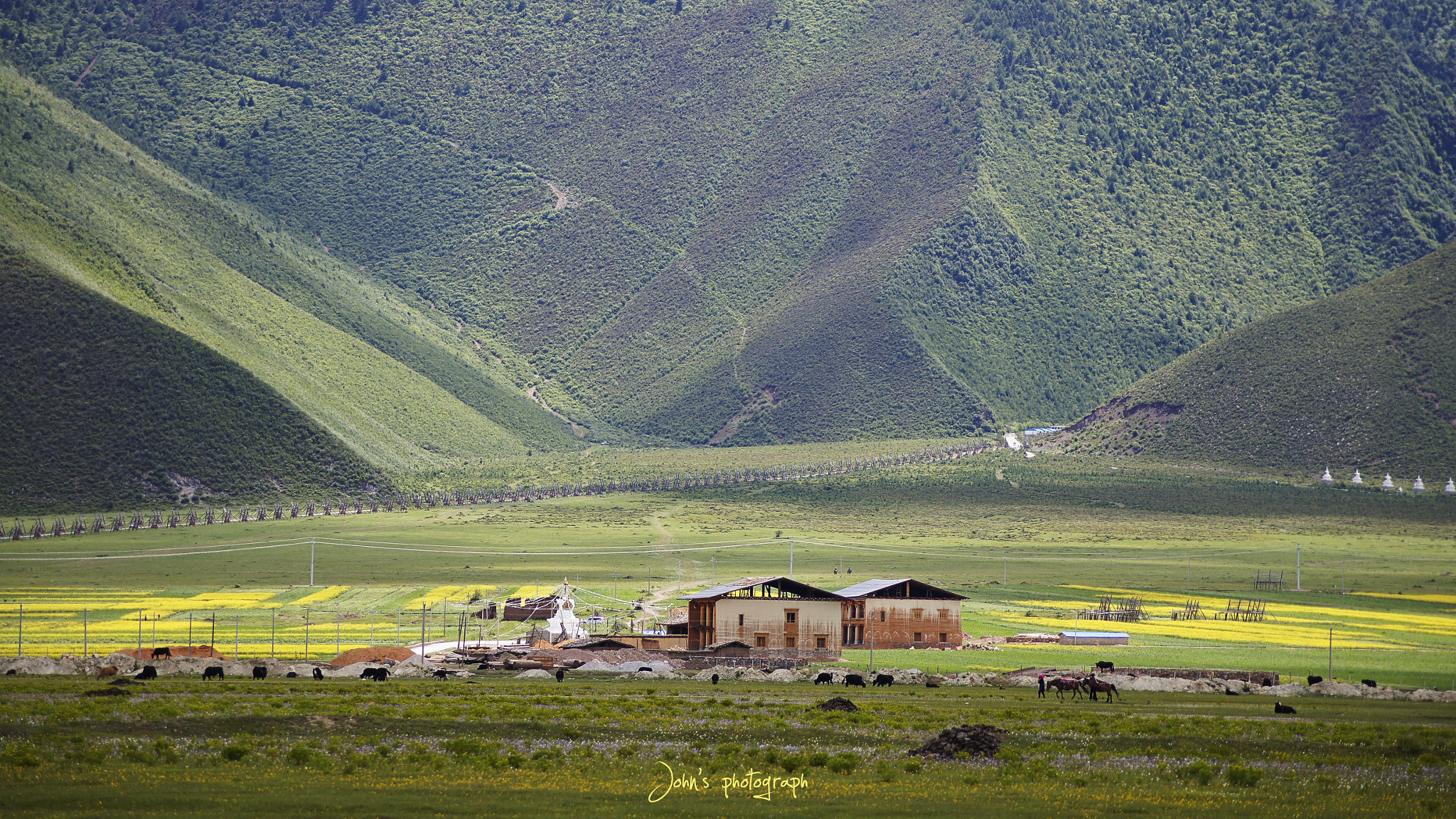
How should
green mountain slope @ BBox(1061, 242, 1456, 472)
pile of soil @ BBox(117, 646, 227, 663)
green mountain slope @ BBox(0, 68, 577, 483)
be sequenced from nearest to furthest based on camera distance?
pile of soil @ BBox(117, 646, 227, 663) < green mountain slope @ BBox(0, 68, 577, 483) < green mountain slope @ BBox(1061, 242, 1456, 472)

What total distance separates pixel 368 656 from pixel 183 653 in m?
6.59

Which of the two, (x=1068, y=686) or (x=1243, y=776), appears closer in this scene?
(x=1243, y=776)

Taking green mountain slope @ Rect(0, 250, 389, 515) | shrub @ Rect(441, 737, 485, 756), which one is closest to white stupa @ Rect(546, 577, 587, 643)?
shrub @ Rect(441, 737, 485, 756)

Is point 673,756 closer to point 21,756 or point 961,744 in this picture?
point 961,744

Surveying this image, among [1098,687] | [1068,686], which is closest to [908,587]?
[1068,686]

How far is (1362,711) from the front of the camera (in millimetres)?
48719

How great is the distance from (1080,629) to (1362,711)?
24.4m

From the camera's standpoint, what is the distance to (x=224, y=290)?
16288 centimetres

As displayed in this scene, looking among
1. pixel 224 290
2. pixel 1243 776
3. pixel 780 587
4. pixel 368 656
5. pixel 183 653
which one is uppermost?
pixel 224 290

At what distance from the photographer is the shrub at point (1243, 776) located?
36.2 m

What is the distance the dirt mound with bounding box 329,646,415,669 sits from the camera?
189 feet

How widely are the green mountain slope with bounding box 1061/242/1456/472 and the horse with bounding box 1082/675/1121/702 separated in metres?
98.6

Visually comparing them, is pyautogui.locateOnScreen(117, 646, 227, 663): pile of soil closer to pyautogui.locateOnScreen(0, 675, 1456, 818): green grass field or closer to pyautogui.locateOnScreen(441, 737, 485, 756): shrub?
pyautogui.locateOnScreen(0, 675, 1456, 818): green grass field

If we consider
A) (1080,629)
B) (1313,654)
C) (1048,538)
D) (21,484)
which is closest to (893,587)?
(1080,629)
